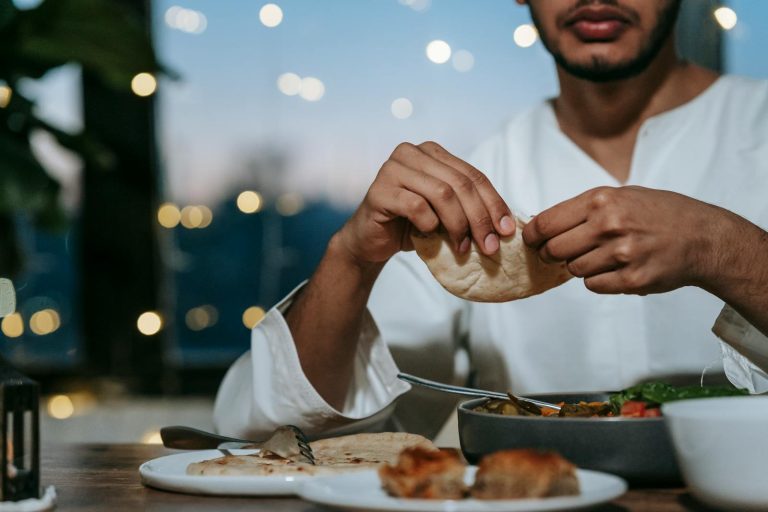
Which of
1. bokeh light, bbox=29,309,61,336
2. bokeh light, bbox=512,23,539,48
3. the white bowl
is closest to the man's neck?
bokeh light, bbox=512,23,539,48

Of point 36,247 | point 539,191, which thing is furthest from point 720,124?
point 36,247

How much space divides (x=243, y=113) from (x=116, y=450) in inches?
66.6

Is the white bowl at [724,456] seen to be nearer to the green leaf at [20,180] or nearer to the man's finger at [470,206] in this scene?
the man's finger at [470,206]

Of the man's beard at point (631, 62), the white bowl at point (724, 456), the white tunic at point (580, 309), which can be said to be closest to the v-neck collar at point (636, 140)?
the white tunic at point (580, 309)

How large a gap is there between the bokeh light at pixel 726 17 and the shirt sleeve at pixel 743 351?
4.90ft

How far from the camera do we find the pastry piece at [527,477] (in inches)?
29.3

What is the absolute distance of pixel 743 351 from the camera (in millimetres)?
1367

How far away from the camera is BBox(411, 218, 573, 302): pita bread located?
4.16 feet

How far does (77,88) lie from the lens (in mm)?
2955

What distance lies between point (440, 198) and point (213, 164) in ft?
5.89

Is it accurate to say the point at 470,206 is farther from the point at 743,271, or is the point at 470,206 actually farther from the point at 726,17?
the point at 726,17

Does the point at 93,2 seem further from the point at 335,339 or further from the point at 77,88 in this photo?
the point at 335,339

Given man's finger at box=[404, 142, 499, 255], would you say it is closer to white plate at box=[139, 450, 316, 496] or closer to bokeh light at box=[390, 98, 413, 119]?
white plate at box=[139, 450, 316, 496]

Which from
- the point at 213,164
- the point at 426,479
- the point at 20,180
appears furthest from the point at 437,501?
the point at 213,164
